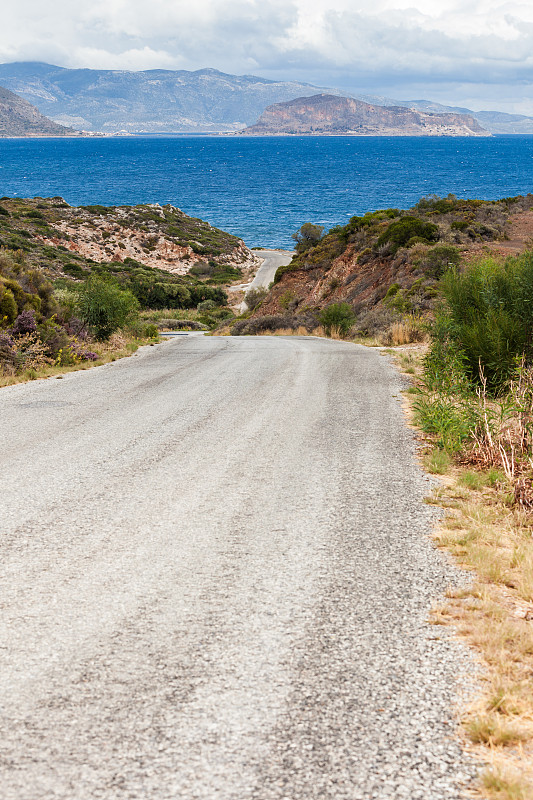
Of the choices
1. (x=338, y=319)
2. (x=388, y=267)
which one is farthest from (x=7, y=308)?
(x=388, y=267)

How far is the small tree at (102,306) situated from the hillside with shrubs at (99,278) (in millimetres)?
28

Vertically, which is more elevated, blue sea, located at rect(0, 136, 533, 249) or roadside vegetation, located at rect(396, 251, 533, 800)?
blue sea, located at rect(0, 136, 533, 249)

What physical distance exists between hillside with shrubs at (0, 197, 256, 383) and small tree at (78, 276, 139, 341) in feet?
0.09

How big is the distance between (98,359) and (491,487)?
38.7 ft

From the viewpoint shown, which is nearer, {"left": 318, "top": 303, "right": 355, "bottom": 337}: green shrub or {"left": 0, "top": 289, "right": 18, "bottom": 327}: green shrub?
{"left": 0, "top": 289, "right": 18, "bottom": 327}: green shrub

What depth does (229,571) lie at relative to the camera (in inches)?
179

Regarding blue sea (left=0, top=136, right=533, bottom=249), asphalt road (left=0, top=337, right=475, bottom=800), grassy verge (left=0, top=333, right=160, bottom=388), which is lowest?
grassy verge (left=0, top=333, right=160, bottom=388)

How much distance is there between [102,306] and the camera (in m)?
18.4

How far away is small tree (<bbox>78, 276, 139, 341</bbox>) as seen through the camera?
60.4 feet

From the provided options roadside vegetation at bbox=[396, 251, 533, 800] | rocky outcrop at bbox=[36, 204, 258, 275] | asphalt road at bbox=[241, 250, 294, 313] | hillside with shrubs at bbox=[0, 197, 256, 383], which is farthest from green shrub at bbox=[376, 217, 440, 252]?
rocky outcrop at bbox=[36, 204, 258, 275]

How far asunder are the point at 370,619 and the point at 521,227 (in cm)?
3504

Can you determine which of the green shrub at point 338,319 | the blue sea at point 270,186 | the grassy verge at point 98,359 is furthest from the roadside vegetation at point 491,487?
the blue sea at point 270,186

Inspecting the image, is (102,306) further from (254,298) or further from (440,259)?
(254,298)

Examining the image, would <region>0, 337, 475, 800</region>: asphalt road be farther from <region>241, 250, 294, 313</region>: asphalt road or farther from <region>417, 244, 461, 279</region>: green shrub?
<region>241, 250, 294, 313</region>: asphalt road
